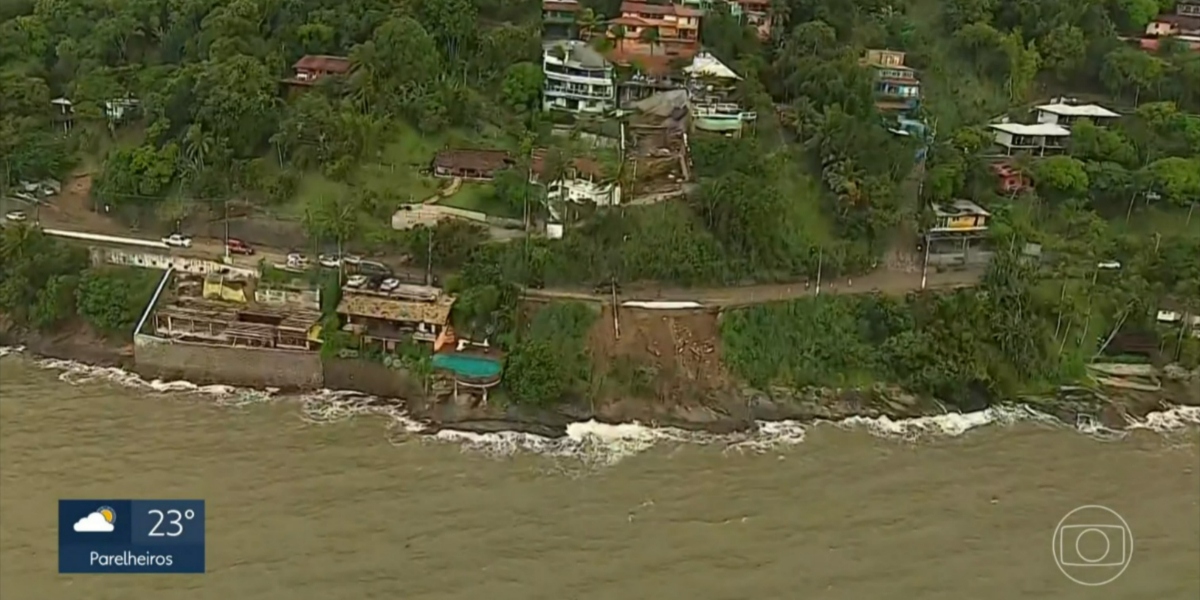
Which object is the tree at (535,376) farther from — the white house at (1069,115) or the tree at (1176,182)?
the white house at (1069,115)

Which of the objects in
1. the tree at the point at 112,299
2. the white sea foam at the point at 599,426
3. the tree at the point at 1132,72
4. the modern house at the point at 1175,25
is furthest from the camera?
the modern house at the point at 1175,25

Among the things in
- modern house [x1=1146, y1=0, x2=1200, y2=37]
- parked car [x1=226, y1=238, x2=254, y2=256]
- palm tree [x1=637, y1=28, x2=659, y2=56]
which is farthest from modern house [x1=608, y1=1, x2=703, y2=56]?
modern house [x1=1146, y1=0, x2=1200, y2=37]

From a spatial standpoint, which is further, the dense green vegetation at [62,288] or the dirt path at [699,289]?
the dirt path at [699,289]

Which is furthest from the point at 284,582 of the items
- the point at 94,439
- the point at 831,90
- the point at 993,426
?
the point at 831,90

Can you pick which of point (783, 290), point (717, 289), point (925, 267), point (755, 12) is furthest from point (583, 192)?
point (755, 12)

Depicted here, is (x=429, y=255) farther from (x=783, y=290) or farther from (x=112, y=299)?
(x=783, y=290)

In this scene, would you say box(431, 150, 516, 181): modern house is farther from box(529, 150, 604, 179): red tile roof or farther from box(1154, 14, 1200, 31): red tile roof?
box(1154, 14, 1200, 31): red tile roof
